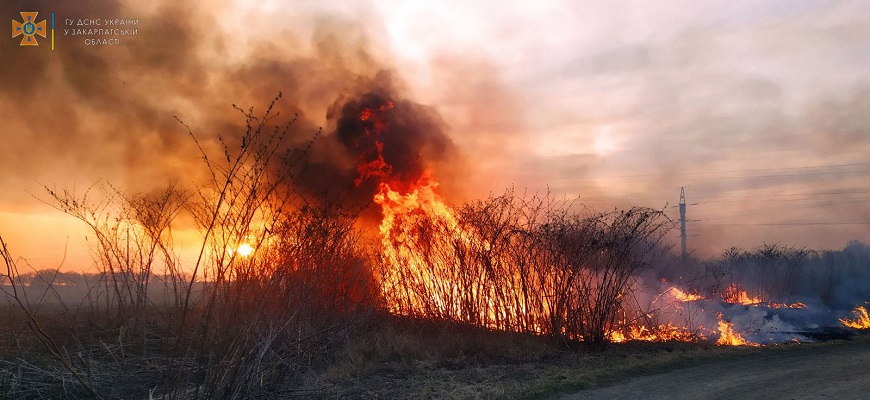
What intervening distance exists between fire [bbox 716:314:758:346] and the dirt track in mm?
1663

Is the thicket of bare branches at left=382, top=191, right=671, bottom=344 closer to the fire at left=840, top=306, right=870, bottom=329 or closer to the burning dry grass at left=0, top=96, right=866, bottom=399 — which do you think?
the burning dry grass at left=0, top=96, right=866, bottom=399

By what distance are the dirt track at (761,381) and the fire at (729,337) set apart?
5.46 ft

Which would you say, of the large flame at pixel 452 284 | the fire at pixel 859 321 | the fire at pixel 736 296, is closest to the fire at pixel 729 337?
the large flame at pixel 452 284

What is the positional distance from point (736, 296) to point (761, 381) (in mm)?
20667

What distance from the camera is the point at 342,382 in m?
7.66

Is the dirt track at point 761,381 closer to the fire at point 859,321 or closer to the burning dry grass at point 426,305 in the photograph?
the burning dry grass at point 426,305

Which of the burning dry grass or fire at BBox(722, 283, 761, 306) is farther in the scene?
fire at BBox(722, 283, 761, 306)

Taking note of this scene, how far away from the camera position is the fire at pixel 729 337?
1181 cm

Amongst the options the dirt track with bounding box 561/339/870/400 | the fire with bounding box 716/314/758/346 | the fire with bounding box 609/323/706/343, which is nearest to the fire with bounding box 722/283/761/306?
the fire with bounding box 716/314/758/346

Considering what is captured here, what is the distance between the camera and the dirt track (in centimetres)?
723

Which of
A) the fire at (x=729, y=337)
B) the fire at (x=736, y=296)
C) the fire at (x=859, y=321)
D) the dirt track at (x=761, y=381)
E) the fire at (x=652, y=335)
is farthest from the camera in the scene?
the fire at (x=736, y=296)

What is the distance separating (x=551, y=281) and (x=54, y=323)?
10853mm

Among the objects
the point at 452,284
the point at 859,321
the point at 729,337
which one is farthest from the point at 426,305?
the point at 859,321

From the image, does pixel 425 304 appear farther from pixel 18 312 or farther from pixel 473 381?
pixel 18 312
